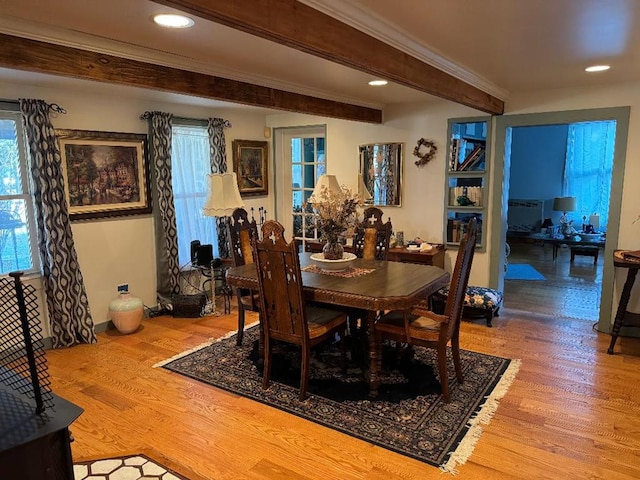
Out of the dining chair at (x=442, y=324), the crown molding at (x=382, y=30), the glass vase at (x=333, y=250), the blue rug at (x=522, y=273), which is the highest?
the crown molding at (x=382, y=30)

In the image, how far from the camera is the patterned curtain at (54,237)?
150 inches

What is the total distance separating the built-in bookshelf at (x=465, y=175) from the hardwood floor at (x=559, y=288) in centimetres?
109

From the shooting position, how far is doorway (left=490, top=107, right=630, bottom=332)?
4086mm

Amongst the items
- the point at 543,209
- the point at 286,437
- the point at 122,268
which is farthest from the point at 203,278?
the point at 543,209

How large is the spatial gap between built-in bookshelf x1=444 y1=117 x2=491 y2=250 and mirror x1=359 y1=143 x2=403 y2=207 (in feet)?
1.88

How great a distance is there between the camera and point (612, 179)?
4156 mm

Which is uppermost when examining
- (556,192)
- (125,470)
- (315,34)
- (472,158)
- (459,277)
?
(315,34)

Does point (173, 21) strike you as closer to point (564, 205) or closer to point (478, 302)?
point (478, 302)

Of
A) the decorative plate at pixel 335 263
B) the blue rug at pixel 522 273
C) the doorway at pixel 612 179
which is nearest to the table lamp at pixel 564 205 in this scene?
the blue rug at pixel 522 273

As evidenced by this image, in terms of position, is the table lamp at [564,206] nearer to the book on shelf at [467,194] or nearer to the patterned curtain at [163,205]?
the book on shelf at [467,194]

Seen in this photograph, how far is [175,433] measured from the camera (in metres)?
2.70

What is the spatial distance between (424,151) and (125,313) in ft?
11.4

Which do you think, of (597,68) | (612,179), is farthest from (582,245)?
(597,68)

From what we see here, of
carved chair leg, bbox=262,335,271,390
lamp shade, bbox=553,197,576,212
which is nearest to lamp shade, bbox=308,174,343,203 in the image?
carved chair leg, bbox=262,335,271,390
